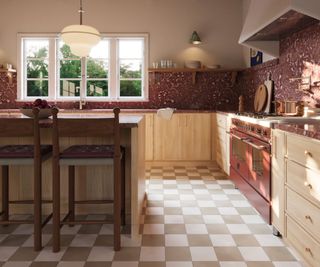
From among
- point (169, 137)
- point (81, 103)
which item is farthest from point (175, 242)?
point (81, 103)

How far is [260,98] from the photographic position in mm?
5008

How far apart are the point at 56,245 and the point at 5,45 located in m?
4.73

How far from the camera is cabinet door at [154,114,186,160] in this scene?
565cm

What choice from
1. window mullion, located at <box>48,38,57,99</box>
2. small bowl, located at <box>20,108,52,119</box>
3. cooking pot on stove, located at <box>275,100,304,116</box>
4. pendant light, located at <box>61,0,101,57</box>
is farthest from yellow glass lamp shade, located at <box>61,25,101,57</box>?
window mullion, located at <box>48,38,57,99</box>

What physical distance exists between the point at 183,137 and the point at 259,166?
8.59ft

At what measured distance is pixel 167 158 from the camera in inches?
224

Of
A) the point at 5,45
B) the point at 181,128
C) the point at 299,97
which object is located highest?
the point at 5,45

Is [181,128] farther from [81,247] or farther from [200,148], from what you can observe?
[81,247]

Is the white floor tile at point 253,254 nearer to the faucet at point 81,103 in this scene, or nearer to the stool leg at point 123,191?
Result: the stool leg at point 123,191

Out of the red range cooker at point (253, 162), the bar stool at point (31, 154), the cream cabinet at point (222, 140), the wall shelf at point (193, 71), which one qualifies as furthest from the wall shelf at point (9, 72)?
the bar stool at point (31, 154)

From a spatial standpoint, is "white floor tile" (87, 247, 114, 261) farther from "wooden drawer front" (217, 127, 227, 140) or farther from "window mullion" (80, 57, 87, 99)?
"window mullion" (80, 57, 87, 99)

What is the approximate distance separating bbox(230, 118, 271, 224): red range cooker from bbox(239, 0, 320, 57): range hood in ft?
2.99

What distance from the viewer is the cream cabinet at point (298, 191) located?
6.40ft

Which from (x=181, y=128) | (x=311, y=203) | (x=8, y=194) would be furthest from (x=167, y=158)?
(x=311, y=203)
